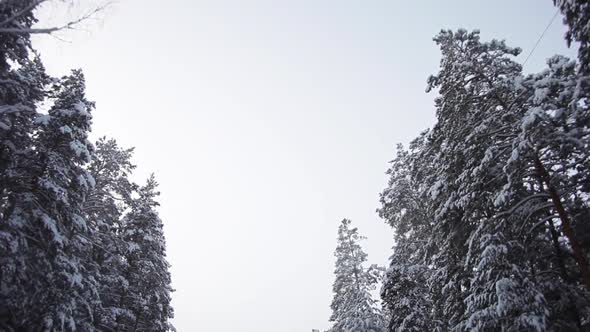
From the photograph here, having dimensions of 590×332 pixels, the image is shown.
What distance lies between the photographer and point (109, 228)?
20250 millimetres

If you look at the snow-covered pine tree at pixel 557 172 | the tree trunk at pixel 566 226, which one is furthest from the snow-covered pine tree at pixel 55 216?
the tree trunk at pixel 566 226

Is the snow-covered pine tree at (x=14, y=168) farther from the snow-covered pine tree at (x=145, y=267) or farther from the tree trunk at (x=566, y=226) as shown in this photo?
the tree trunk at (x=566, y=226)


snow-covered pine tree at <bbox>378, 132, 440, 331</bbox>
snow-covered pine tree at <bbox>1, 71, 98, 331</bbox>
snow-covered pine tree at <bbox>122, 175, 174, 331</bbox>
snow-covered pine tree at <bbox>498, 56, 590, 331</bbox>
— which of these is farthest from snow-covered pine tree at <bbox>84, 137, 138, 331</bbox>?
snow-covered pine tree at <bbox>498, 56, 590, 331</bbox>

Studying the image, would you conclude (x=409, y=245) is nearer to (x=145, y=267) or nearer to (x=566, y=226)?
(x=566, y=226)

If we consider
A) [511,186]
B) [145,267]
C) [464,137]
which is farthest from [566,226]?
[145,267]

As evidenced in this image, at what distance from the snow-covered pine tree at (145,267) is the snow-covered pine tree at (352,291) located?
1341 centimetres

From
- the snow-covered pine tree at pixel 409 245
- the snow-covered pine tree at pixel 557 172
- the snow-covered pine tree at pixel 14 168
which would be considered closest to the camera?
the snow-covered pine tree at pixel 557 172

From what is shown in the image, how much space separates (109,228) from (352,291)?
1857 cm

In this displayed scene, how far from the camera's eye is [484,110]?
13.3 m

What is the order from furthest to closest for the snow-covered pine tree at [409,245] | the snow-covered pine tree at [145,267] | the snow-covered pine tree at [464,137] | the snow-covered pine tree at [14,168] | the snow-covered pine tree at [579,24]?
the snow-covered pine tree at [145,267], the snow-covered pine tree at [409,245], the snow-covered pine tree at [464,137], the snow-covered pine tree at [14,168], the snow-covered pine tree at [579,24]

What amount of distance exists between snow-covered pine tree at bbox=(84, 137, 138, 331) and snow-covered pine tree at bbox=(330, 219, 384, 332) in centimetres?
1585

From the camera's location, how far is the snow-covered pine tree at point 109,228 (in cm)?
1944

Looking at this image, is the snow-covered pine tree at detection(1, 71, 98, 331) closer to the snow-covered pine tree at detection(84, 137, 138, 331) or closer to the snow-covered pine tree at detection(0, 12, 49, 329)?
the snow-covered pine tree at detection(0, 12, 49, 329)

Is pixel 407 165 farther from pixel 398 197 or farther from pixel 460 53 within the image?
pixel 460 53
